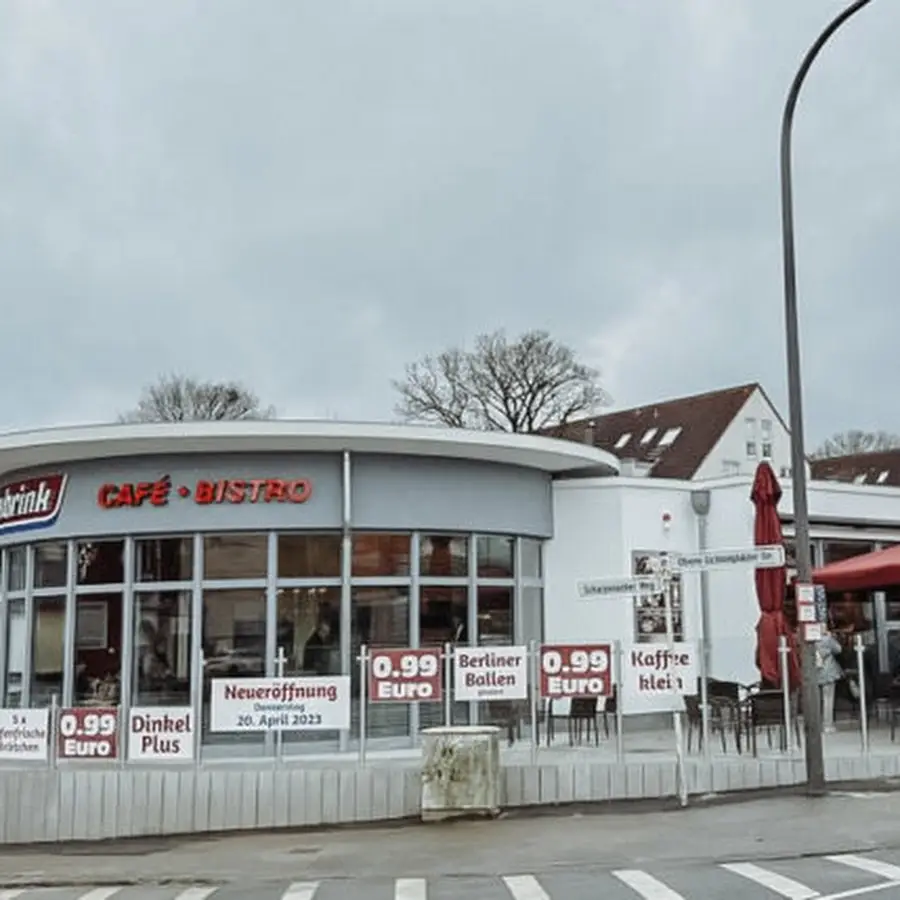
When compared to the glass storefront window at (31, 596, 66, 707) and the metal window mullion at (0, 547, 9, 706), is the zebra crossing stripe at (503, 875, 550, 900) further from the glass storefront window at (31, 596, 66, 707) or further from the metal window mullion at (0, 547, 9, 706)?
the metal window mullion at (0, 547, 9, 706)

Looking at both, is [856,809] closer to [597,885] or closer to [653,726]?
[597,885]

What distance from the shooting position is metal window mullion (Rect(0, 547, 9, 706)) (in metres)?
21.0

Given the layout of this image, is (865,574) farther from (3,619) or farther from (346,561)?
(3,619)

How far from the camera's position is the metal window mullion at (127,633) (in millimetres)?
19188

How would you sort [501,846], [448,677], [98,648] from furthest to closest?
[98,648]
[448,677]
[501,846]

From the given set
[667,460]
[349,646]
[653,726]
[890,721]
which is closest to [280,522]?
[349,646]

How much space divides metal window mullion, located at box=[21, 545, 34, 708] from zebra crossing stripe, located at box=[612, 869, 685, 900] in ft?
40.5

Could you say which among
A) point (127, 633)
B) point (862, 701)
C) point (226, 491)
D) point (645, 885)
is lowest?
point (645, 885)

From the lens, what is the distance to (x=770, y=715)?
16297 millimetres

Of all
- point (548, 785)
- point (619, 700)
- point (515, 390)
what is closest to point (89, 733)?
point (548, 785)

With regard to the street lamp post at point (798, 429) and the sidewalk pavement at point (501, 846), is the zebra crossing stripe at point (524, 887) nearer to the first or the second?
the sidewalk pavement at point (501, 846)

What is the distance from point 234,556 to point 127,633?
1.91 meters

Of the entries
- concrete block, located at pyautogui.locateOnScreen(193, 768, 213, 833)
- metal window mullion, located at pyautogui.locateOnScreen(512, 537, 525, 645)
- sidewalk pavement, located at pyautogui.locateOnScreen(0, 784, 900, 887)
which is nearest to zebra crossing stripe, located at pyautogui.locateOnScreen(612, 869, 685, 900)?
sidewalk pavement, located at pyautogui.locateOnScreen(0, 784, 900, 887)

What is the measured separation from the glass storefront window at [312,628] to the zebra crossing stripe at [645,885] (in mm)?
9001
